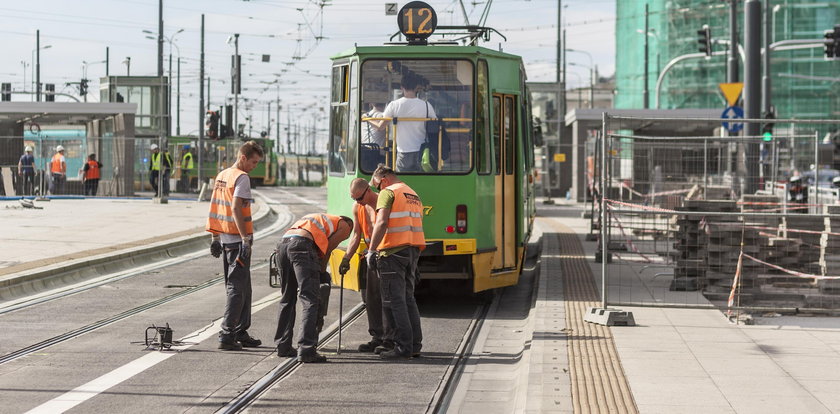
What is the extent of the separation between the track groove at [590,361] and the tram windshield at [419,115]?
7.11ft

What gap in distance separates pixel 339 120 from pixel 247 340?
4133 millimetres

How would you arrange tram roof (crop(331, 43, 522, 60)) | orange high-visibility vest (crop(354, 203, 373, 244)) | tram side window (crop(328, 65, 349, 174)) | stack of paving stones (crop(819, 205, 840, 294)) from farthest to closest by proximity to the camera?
tram side window (crop(328, 65, 349, 174))
tram roof (crop(331, 43, 522, 60))
stack of paving stones (crop(819, 205, 840, 294))
orange high-visibility vest (crop(354, 203, 373, 244))

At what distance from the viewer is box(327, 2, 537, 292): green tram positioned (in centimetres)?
1299

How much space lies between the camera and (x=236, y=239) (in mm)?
10148

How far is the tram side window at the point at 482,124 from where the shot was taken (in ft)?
43.2

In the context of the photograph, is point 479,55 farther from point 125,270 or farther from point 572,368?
point 125,270

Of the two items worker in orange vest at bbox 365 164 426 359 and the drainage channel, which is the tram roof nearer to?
the drainage channel

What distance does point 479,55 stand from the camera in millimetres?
13211

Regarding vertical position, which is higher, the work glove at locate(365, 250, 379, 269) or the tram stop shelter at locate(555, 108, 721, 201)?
the tram stop shelter at locate(555, 108, 721, 201)

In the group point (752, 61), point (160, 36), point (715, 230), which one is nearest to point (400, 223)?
point (715, 230)

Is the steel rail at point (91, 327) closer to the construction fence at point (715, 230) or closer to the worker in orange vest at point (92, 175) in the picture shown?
the construction fence at point (715, 230)

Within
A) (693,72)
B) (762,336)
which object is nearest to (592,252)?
(762,336)

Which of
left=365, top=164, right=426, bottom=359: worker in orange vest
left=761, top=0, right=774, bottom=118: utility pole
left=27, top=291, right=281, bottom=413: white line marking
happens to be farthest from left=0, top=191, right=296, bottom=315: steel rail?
left=761, top=0, right=774, bottom=118: utility pole

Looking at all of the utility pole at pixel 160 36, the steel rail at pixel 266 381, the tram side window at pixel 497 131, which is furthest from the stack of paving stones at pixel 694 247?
the utility pole at pixel 160 36
